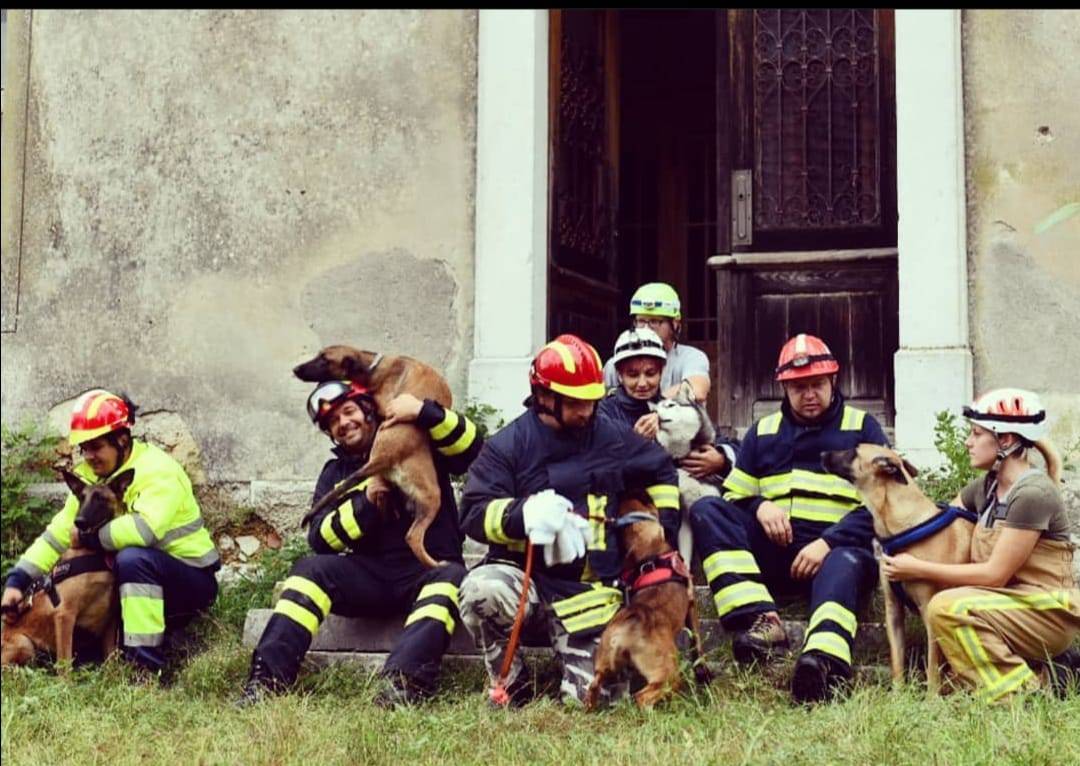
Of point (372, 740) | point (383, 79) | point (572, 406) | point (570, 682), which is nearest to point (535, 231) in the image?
point (383, 79)

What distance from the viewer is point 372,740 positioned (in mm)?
5031

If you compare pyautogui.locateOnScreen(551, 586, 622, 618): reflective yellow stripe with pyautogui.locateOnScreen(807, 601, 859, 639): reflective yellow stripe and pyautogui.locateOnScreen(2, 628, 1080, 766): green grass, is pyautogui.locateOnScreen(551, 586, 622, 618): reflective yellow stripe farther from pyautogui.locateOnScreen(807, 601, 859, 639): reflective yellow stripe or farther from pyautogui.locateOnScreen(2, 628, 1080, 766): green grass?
pyautogui.locateOnScreen(807, 601, 859, 639): reflective yellow stripe

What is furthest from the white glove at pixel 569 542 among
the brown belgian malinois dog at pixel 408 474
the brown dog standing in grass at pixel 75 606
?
the brown dog standing in grass at pixel 75 606

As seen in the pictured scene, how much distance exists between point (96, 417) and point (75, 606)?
3.04 feet

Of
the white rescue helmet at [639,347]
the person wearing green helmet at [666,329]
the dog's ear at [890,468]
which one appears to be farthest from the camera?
the person wearing green helmet at [666,329]

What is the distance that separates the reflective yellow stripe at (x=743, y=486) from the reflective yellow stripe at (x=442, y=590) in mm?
1370

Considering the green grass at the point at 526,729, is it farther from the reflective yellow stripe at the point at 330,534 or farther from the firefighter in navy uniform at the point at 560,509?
the reflective yellow stripe at the point at 330,534

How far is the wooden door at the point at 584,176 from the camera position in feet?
29.4

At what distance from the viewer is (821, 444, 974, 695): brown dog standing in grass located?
226 inches

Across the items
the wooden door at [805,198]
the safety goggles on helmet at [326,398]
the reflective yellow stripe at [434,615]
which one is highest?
the wooden door at [805,198]

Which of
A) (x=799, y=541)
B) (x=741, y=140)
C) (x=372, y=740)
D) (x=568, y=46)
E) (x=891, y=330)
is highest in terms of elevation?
(x=568, y=46)

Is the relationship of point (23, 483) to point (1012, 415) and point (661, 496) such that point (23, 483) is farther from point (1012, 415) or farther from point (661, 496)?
point (1012, 415)

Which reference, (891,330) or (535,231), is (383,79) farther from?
(891,330)

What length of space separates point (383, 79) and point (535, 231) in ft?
4.66
